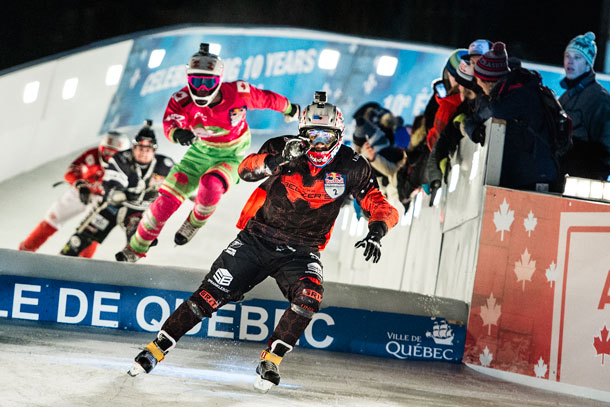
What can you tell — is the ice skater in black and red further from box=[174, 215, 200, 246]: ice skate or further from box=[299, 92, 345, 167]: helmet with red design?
box=[174, 215, 200, 246]: ice skate

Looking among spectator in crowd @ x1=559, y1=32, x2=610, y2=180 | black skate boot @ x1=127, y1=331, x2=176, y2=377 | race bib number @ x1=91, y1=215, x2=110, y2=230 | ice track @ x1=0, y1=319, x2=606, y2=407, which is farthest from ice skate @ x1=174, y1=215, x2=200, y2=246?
spectator in crowd @ x1=559, y1=32, x2=610, y2=180

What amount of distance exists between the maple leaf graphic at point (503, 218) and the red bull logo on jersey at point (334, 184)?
171 cm

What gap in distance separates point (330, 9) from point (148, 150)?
4667 millimetres

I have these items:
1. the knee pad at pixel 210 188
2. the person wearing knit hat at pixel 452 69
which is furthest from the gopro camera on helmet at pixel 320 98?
the person wearing knit hat at pixel 452 69

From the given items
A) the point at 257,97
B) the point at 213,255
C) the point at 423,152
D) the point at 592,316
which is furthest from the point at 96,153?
the point at 592,316

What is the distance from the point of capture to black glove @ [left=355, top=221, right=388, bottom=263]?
4316 mm

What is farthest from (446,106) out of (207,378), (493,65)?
(207,378)

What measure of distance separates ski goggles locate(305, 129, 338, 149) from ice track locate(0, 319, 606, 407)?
1.33m

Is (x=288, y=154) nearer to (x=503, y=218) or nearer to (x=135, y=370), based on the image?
(x=135, y=370)

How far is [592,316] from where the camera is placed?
5270mm

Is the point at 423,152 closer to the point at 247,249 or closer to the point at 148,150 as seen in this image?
the point at 148,150

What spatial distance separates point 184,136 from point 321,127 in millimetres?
2381

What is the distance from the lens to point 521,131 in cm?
615

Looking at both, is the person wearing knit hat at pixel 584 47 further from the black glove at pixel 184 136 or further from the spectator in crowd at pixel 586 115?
the black glove at pixel 184 136
